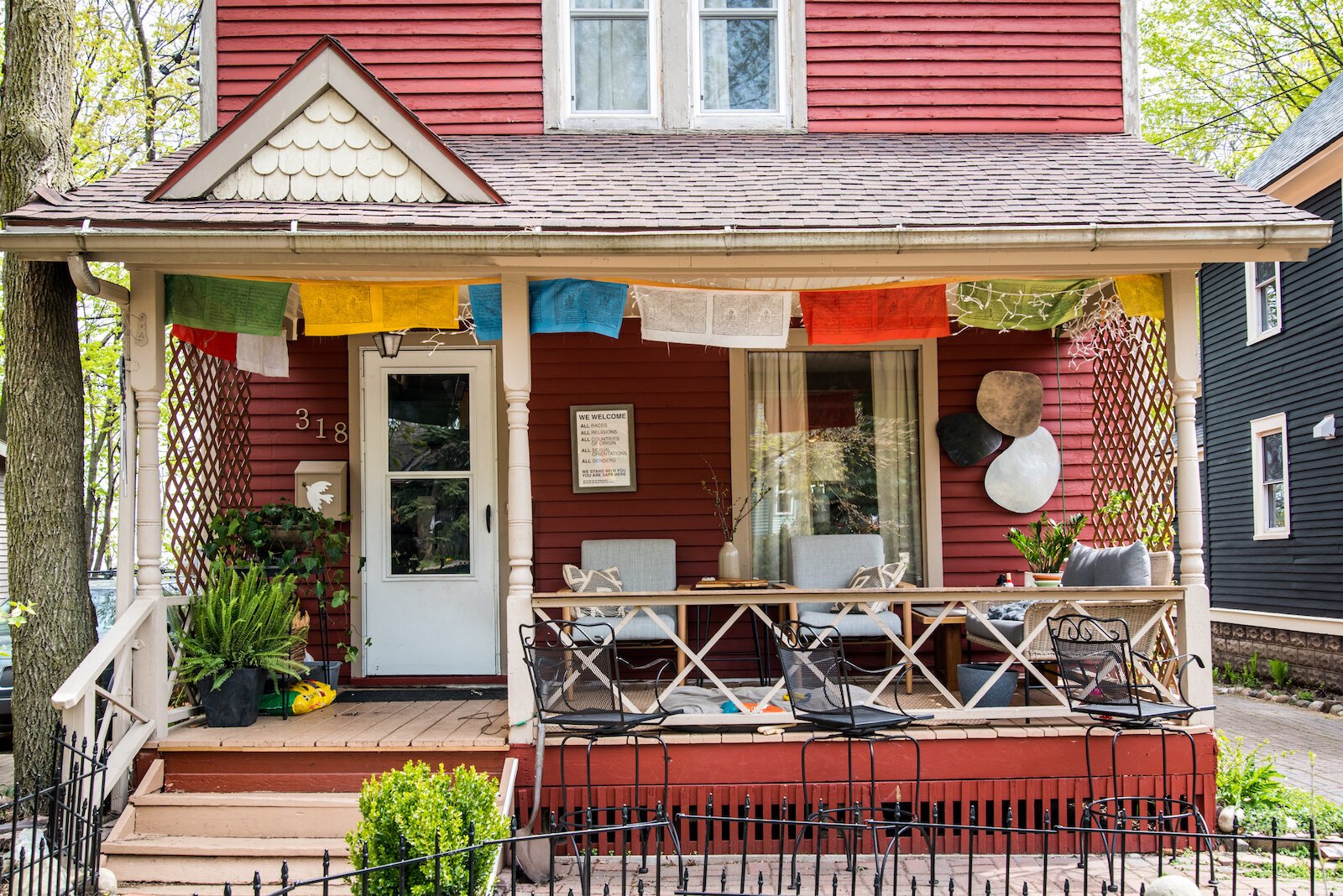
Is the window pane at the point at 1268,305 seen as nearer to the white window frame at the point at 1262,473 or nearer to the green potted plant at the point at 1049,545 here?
the white window frame at the point at 1262,473

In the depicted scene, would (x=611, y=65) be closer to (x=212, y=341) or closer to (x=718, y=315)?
(x=718, y=315)

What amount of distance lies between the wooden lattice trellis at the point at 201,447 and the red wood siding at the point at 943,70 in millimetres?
4478

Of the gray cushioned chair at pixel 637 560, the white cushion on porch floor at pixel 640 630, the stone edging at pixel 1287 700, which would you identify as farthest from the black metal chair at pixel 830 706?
the stone edging at pixel 1287 700

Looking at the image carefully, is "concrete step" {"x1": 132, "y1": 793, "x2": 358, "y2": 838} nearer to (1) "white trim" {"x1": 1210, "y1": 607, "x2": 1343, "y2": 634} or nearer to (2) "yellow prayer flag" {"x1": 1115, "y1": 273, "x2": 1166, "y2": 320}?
(2) "yellow prayer flag" {"x1": 1115, "y1": 273, "x2": 1166, "y2": 320}

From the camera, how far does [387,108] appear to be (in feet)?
19.7

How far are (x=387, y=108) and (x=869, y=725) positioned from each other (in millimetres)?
4095

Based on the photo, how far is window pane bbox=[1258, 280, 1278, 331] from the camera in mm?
13781

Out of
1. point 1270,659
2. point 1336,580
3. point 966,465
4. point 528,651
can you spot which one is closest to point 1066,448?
point 966,465

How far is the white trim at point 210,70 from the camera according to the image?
25.0 ft

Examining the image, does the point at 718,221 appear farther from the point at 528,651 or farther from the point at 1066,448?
the point at 1066,448

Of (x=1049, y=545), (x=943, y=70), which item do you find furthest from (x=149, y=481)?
Answer: (x=943, y=70)

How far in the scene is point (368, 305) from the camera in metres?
6.11

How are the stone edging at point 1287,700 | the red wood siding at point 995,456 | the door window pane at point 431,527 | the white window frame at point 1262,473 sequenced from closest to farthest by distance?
the door window pane at point 431,527 < the red wood siding at point 995,456 < the stone edging at point 1287,700 < the white window frame at point 1262,473

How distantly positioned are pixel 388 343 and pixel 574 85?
7.40ft
